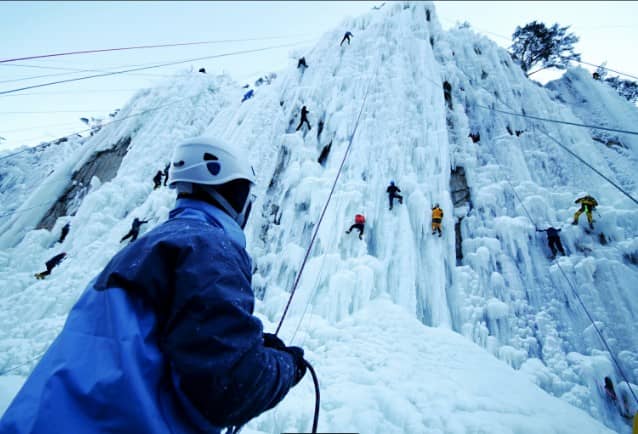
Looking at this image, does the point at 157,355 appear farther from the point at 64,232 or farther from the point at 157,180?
the point at 64,232

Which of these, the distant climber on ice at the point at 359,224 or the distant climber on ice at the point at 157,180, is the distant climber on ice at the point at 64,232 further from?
the distant climber on ice at the point at 359,224

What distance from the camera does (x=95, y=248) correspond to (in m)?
8.41

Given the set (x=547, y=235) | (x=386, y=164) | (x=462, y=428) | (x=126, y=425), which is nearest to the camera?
(x=126, y=425)

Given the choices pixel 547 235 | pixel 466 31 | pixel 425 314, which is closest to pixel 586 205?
pixel 547 235

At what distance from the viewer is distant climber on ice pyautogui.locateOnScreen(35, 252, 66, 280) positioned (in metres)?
8.03

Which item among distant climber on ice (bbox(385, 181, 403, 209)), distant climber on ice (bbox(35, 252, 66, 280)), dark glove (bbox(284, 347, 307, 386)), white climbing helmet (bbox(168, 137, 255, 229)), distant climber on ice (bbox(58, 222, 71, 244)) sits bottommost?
distant climber on ice (bbox(35, 252, 66, 280))

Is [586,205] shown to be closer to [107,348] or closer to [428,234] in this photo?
[428,234]

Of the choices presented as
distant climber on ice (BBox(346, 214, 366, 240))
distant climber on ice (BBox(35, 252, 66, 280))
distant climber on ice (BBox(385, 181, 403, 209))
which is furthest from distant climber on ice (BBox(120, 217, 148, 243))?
distant climber on ice (BBox(385, 181, 403, 209))

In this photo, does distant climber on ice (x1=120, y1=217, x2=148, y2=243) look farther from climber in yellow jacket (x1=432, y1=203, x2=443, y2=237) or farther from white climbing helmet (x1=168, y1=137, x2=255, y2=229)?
white climbing helmet (x1=168, y1=137, x2=255, y2=229)

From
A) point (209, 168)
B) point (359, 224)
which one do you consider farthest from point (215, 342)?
point (359, 224)

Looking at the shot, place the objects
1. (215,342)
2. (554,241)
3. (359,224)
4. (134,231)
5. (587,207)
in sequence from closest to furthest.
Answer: (215,342), (554,241), (587,207), (359,224), (134,231)

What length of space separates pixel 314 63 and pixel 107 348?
42.4 ft

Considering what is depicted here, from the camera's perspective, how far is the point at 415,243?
21.8 feet

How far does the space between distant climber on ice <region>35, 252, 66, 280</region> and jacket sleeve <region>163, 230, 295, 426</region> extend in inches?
399
